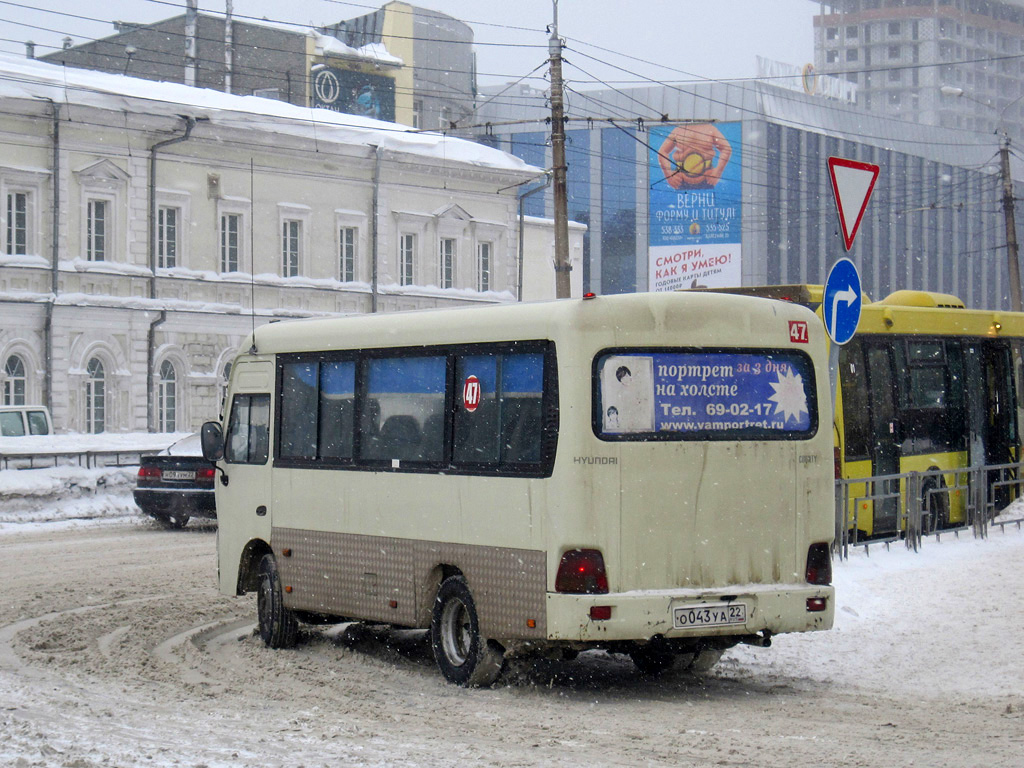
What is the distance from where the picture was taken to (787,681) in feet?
31.7

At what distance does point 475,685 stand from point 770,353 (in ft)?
9.05

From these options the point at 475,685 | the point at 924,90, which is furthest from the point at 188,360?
the point at 924,90

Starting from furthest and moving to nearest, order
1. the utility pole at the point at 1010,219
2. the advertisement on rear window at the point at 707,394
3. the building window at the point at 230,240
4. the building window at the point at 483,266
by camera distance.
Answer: the building window at the point at 483,266, the building window at the point at 230,240, the utility pole at the point at 1010,219, the advertisement on rear window at the point at 707,394

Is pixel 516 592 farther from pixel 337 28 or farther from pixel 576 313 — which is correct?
pixel 337 28

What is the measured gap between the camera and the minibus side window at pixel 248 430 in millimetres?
11750

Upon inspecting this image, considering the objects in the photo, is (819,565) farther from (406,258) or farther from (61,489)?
(406,258)

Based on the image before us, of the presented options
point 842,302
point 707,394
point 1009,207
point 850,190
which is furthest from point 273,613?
point 1009,207

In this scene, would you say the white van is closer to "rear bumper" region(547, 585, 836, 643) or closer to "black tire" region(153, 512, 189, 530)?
"black tire" region(153, 512, 189, 530)

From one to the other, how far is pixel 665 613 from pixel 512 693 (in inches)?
45.4

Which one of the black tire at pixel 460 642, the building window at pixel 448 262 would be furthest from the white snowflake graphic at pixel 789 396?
the building window at pixel 448 262

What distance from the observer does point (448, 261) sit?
45.2 meters

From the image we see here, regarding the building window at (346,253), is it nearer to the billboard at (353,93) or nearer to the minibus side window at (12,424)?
the minibus side window at (12,424)

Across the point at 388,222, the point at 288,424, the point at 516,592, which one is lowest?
the point at 516,592

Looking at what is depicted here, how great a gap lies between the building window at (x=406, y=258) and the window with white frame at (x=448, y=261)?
1.23 m
